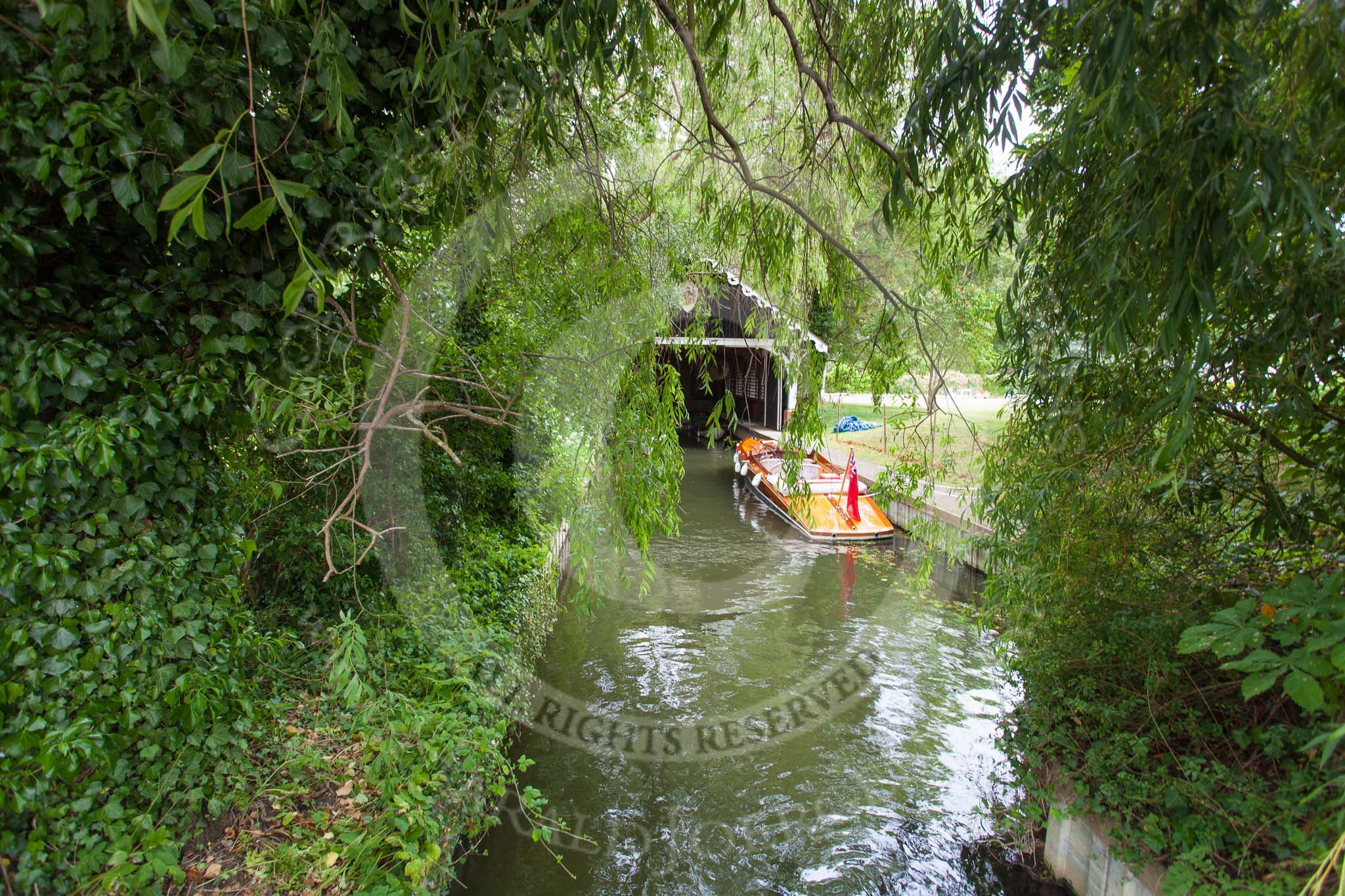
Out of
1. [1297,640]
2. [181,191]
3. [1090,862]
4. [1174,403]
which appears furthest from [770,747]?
[181,191]

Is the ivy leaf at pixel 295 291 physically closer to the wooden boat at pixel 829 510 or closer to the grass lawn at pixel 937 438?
the grass lawn at pixel 937 438

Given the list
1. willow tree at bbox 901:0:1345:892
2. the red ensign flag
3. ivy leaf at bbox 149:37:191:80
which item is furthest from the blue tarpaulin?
ivy leaf at bbox 149:37:191:80

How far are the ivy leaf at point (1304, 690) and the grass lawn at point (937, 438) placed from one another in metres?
1.22

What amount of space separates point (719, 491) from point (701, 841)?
35.3 feet

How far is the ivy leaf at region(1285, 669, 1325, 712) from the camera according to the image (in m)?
1.77

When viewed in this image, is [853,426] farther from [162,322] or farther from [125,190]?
[125,190]

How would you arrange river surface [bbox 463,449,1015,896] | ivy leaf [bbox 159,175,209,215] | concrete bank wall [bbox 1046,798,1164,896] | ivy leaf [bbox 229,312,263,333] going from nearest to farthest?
ivy leaf [bbox 159,175,209,215] < ivy leaf [bbox 229,312,263,333] < concrete bank wall [bbox 1046,798,1164,896] < river surface [bbox 463,449,1015,896]

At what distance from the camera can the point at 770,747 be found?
517 centimetres

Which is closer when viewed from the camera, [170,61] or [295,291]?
[170,61]

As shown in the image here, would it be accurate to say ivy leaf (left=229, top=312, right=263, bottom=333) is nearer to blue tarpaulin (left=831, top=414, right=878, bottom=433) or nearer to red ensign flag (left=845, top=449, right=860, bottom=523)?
red ensign flag (left=845, top=449, right=860, bottom=523)

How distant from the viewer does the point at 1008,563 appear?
4.19 metres

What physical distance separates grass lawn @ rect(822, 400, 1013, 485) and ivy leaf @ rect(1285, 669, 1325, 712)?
4.00ft

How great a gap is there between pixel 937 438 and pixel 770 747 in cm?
713

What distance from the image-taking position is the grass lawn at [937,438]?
11.8ft
